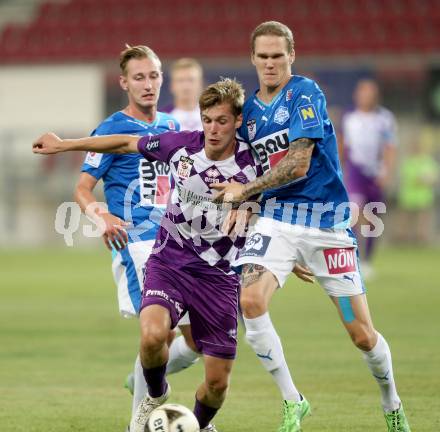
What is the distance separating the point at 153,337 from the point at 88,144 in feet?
4.12

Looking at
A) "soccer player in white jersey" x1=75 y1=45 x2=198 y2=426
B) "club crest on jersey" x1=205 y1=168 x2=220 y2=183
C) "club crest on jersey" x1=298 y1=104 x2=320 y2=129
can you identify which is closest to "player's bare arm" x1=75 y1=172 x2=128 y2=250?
"soccer player in white jersey" x1=75 y1=45 x2=198 y2=426

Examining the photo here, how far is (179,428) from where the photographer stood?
5.66 meters

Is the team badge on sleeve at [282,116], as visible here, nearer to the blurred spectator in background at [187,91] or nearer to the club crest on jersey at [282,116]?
the club crest on jersey at [282,116]

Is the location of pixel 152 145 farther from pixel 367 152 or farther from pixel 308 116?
pixel 367 152

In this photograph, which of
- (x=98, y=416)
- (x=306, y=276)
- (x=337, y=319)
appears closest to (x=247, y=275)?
(x=306, y=276)

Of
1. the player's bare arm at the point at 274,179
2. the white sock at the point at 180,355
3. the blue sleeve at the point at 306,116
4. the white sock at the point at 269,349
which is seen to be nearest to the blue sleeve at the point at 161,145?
the player's bare arm at the point at 274,179

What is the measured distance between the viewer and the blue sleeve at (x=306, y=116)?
6.07 metres

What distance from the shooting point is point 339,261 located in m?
6.27

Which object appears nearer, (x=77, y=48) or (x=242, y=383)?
(x=242, y=383)

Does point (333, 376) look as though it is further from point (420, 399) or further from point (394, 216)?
point (394, 216)

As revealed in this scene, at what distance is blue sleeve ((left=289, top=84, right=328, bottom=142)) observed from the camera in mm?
6074

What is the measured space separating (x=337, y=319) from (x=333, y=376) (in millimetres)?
3605

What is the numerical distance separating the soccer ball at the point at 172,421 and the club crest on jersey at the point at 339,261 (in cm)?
124

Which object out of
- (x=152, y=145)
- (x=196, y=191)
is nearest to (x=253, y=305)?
(x=196, y=191)
